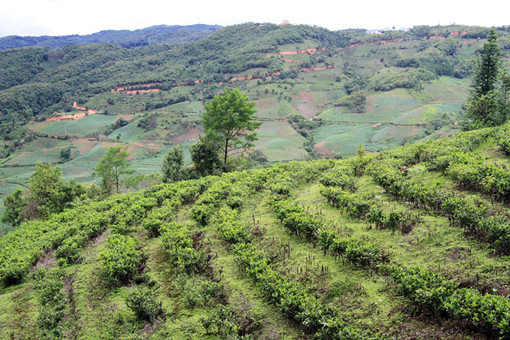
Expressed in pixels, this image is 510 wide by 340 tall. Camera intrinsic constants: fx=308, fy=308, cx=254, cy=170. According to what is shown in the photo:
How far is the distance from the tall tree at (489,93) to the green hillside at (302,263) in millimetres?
11743

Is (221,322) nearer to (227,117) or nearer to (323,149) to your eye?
(227,117)

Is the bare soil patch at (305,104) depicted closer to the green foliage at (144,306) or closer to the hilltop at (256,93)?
the hilltop at (256,93)

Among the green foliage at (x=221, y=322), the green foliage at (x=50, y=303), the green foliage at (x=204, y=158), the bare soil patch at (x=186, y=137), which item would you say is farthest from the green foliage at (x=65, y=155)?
→ the green foliage at (x=221, y=322)

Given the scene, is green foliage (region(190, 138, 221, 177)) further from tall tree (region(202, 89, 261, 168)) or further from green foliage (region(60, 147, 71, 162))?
green foliage (region(60, 147, 71, 162))

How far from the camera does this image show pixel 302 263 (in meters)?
10.1

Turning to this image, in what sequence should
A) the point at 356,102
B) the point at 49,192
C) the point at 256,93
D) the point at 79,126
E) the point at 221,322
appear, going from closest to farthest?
the point at 221,322
the point at 49,192
the point at 356,102
the point at 79,126
the point at 256,93

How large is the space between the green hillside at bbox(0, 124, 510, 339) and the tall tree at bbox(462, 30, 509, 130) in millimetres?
11743

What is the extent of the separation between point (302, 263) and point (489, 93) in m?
27.0

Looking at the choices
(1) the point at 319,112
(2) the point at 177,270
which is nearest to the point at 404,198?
(2) the point at 177,270

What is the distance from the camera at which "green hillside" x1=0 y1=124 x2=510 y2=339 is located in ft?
24.7

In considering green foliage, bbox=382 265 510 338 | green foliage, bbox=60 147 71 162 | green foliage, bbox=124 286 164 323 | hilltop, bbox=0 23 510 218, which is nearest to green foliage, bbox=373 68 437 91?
hilltop, bbox=0 23 510 218

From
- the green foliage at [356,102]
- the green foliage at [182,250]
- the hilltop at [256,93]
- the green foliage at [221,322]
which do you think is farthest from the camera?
the green foliage at [356,102]

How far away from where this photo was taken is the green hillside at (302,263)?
7.54 meters

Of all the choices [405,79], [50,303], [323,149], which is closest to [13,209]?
[50,303]
